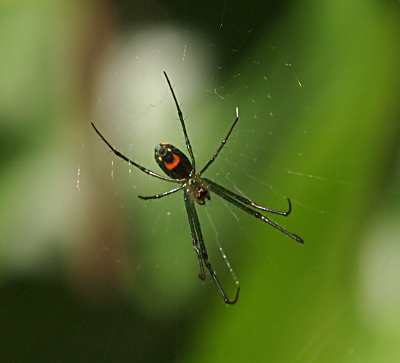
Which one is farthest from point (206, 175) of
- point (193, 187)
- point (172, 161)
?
point (172, 161)

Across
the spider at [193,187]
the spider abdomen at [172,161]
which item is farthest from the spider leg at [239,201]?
the spider abdomen at [172,161]

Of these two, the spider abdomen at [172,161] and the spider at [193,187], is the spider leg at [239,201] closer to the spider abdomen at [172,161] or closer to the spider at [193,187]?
the spider at [193,187]

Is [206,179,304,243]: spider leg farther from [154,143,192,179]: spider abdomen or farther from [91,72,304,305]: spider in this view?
[154,143,192,179]: spider abdomen

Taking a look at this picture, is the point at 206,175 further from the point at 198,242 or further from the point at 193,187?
the point at 198,242

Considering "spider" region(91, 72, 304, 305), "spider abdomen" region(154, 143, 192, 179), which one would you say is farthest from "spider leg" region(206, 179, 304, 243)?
"spider abdomen" region(154, 143, 192, 179)

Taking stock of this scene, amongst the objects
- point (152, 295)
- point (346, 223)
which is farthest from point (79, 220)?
point (346, 223)

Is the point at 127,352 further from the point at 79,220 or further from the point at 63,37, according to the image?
the point at 63,37

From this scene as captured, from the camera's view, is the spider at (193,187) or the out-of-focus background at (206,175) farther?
the spider at (193,187)
